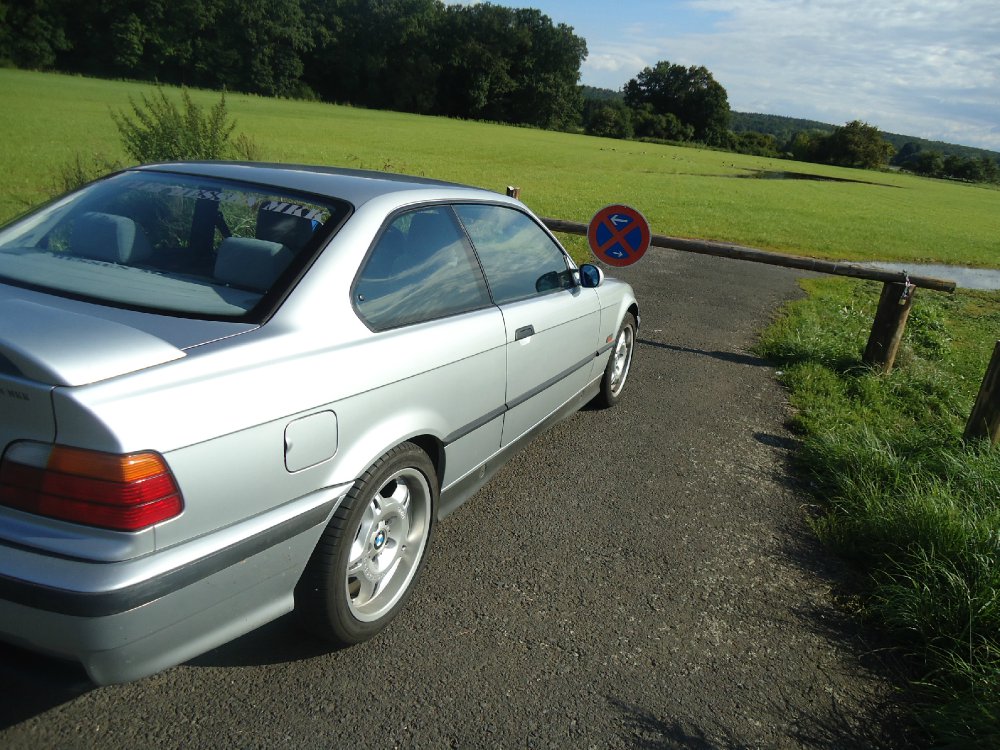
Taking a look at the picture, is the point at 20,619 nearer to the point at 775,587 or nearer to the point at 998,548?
the point at 775,587

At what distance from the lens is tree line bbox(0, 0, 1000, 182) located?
59.3 meters

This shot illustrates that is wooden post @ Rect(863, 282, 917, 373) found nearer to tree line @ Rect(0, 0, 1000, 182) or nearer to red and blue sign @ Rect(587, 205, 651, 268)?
red and blue sign @ Rect(587, 205, 651, 268)

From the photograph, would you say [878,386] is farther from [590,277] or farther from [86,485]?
[86,485]

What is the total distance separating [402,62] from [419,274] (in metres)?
93.0

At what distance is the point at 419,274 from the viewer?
316cm

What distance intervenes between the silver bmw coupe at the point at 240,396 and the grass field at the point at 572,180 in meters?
9.00

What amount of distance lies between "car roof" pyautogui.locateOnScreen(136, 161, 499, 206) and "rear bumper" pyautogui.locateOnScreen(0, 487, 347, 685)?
4.50 feet

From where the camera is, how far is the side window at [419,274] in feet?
9.40

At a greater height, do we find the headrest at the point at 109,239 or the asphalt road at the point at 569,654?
the headrest at the point at 109,239

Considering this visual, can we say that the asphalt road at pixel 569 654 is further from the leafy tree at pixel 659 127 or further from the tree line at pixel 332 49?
the leafy tree at pixel 659 127

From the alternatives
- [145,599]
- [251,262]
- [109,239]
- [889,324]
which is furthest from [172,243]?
[889,324]

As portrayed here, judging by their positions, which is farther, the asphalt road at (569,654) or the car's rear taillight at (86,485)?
the asphalt road at (569,654)

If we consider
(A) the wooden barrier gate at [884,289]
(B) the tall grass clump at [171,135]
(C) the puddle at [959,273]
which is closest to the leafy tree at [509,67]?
(C) the puddle at [959,273]

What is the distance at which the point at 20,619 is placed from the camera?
1954 millimetres
